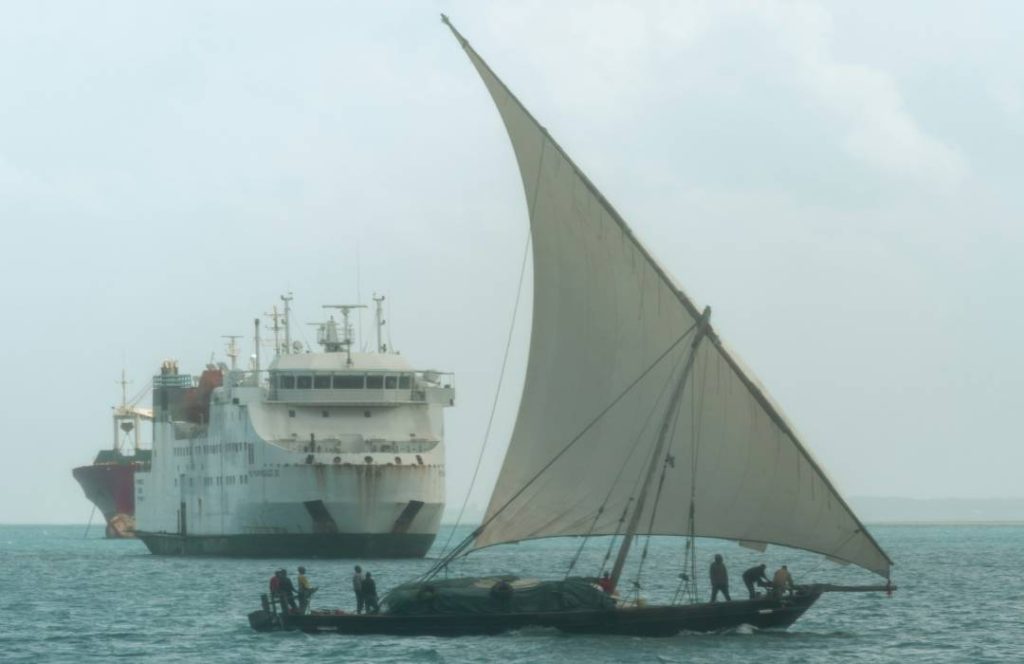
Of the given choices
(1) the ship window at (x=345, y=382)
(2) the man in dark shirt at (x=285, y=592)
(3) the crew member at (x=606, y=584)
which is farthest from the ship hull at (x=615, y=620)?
(1) the ship window at (x=345, y=382)

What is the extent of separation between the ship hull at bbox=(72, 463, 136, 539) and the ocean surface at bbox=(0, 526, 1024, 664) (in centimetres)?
6940

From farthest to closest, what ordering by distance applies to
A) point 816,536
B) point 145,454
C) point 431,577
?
point 145,454, point 431,577, point 816,536

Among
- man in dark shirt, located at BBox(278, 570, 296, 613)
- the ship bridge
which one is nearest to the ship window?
the ship bridge

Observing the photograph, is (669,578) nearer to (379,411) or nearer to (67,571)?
(379,411)

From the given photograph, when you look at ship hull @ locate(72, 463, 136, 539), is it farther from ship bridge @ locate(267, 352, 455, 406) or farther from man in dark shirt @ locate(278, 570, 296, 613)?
man in dark shirt @ locate(278, 570, 296, 613)

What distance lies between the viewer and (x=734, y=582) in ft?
259

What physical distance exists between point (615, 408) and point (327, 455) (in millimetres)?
43238

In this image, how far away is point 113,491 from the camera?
167m

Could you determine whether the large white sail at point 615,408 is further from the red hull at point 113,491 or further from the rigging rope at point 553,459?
the red hull at point 113,491

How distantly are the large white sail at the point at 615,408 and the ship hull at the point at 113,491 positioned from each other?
395ft

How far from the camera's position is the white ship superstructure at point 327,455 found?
8394 cm

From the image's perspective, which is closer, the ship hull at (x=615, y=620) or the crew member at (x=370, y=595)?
the ship hull at (x=615, y=620)

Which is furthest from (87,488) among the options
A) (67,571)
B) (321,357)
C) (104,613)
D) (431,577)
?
(431,577)

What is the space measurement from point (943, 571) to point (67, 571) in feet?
127
